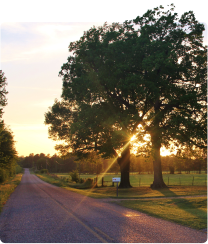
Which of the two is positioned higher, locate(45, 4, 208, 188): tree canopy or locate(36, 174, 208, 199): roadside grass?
locate(45, 4, 208, 188): tree canopy

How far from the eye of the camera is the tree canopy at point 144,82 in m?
23.5

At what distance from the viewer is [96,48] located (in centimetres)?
2628

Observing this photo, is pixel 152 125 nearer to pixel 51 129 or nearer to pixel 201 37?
pixel 201 37

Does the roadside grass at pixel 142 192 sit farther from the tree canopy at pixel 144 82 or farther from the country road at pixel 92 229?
the country road at pixel 92 229

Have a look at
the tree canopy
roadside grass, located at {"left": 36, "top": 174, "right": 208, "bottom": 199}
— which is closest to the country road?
roadside grass, located at {"left": 36, "top": 174, "right": 208, "bottom": 199}

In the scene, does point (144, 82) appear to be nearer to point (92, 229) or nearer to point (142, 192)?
point (142, 192)

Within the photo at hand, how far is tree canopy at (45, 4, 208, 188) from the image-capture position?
2350 centimetres

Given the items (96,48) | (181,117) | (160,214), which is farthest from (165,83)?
(160,214)

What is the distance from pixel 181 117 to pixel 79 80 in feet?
35.7

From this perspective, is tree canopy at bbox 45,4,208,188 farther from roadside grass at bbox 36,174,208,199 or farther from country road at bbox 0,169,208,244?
country road at bbox 0,169,208,244

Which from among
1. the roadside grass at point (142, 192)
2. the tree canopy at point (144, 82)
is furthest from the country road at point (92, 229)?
the tree canopy at point (144, 82)

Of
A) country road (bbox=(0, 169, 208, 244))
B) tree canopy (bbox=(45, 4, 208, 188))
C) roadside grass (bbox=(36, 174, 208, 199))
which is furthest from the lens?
tree canopy (bbox=(45, 4, 208, 188))

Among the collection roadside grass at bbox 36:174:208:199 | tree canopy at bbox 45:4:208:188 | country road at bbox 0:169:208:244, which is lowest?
roadside grass at bbox 36:174:208:199

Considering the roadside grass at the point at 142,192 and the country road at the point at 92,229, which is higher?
the country road at the point at 92,229
